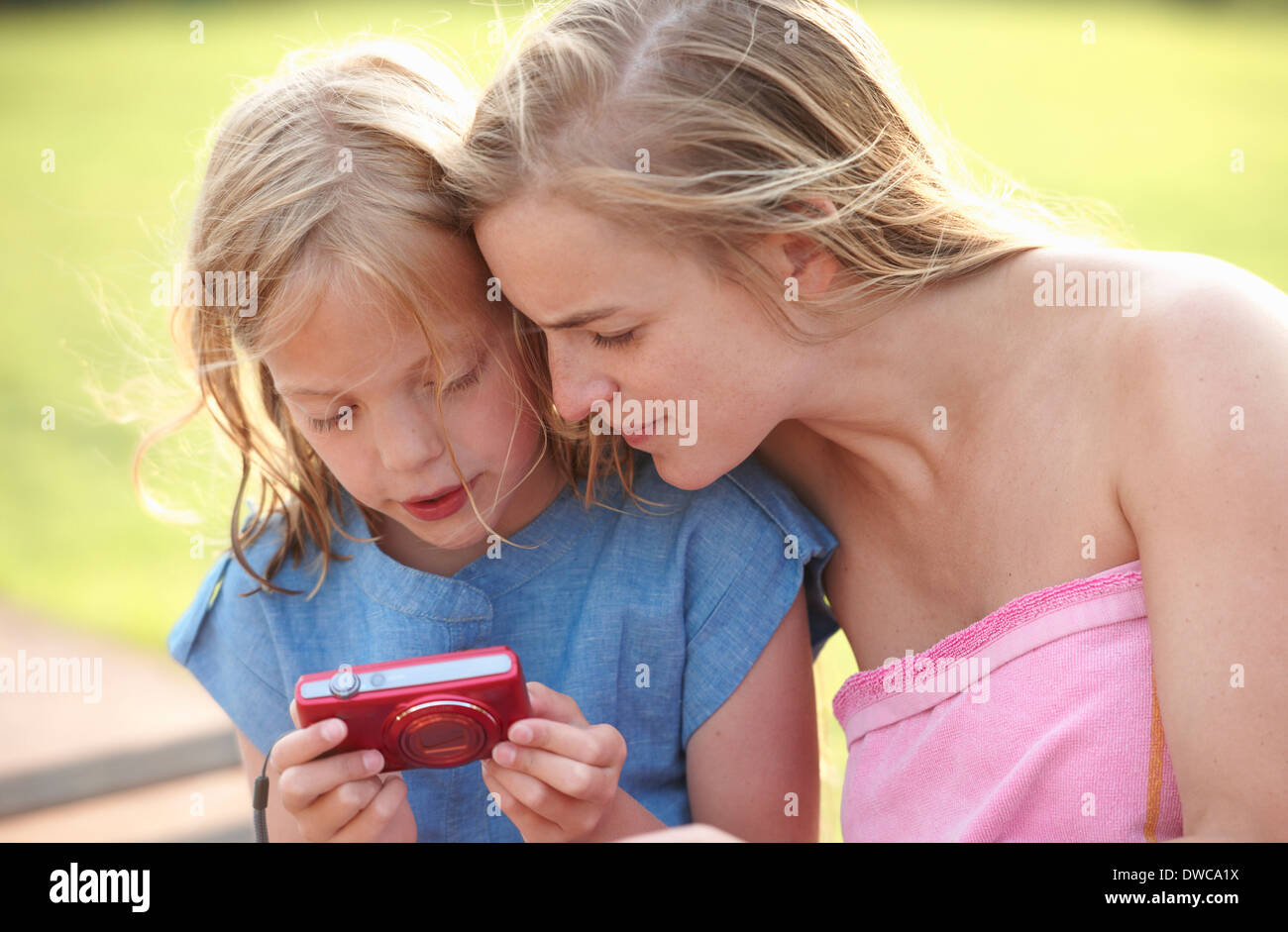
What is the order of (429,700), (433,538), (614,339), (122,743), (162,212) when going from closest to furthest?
(429,700) → (614,339) → (433,538) → (162,212) → (122,743)

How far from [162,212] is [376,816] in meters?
1.18

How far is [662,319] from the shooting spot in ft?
5.06

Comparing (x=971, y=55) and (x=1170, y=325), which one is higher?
(x=971, y=55)

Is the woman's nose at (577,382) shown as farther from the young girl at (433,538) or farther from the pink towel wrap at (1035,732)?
the pink towel wrap at (1035,732)

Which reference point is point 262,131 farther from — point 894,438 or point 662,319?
point 894,438

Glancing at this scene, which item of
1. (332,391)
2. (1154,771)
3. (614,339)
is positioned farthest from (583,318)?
(1154,771)

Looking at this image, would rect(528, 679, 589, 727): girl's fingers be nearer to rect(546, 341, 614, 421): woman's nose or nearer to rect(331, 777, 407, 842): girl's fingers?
rect(331, 777, 407, 842): girl's fingers

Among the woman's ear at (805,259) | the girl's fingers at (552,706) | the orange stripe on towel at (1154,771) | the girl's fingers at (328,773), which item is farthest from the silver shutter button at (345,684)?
the orange stripe on towel at (1154,771)

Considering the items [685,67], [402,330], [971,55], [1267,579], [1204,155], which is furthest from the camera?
[971,55]

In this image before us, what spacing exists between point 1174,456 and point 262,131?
4.18 ft

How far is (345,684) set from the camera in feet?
4.86

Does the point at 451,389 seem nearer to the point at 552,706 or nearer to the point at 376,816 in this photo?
the point at 552,706

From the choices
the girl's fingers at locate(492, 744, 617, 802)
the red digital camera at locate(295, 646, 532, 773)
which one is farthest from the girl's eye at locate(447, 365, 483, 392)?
the girl's fingers at locate(492, 744, 617, 802)

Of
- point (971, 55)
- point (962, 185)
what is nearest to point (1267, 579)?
point (962, 185)
